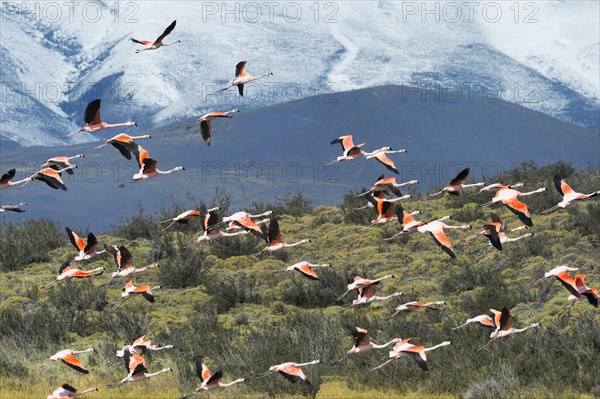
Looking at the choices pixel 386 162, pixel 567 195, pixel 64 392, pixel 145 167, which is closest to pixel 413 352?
pixel 567 195

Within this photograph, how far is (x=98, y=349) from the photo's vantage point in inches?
947

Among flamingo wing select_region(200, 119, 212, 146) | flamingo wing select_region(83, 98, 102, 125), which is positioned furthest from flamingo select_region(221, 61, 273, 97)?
flamingo wing select_region(83, 98, 102, 125)

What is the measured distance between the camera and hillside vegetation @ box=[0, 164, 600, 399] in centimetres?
2094

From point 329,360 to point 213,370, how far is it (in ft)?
6.02

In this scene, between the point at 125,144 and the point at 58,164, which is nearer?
the point at 125,144

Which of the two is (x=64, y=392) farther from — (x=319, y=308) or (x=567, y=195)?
(x=319, y=308)

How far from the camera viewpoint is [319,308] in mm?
27750

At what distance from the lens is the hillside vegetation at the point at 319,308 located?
20.9 m

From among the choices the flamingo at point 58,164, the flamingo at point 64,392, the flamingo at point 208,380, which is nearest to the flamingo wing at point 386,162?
the flamingo at point 208,380

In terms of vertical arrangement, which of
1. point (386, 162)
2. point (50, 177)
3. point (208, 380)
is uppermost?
point (50, 177)

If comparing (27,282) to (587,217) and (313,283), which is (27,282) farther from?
(587,217)

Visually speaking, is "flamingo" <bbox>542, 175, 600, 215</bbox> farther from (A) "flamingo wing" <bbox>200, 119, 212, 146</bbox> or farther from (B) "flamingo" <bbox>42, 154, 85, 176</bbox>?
(B) "flamingo" <bbox>42, 154, 85, 176</bbox>

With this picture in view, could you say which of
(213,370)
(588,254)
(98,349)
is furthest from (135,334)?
(588,254)

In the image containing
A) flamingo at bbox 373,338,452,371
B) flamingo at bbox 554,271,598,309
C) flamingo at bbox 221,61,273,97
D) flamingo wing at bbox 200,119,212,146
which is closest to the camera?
flamingo at bbox 554,271,598,309
